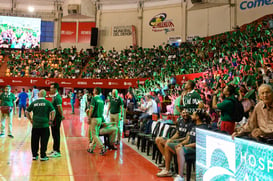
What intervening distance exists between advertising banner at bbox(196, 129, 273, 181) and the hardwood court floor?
148 cm

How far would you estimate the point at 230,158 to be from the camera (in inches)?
104

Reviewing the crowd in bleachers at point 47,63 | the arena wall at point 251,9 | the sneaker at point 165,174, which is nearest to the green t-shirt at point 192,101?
the sneaker at point 165,174

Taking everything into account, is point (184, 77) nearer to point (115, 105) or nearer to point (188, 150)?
point (115, 105)

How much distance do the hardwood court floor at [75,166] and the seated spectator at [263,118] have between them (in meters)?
2.02

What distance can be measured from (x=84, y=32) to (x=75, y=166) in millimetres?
23534

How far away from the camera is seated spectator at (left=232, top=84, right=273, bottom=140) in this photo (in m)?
2.79

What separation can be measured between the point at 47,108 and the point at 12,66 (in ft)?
68.1

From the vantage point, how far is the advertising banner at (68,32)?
2709cm

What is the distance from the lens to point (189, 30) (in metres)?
22.2

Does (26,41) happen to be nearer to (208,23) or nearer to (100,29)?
(100,29)

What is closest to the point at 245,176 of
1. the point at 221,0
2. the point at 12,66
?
the point at 221,0

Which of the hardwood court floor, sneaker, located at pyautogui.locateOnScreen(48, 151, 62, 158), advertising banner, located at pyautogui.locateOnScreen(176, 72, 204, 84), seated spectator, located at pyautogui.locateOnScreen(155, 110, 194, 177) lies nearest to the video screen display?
advertising banner, located at pyautogui.locateOnScreen(176, 72, 204, 84)

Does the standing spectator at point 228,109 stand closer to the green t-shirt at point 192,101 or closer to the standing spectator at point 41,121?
the green t-shirt at point 192,101

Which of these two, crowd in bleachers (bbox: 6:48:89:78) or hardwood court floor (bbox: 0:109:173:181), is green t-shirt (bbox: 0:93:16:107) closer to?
hardwood court floor (bbox: 0:109:173:181)
